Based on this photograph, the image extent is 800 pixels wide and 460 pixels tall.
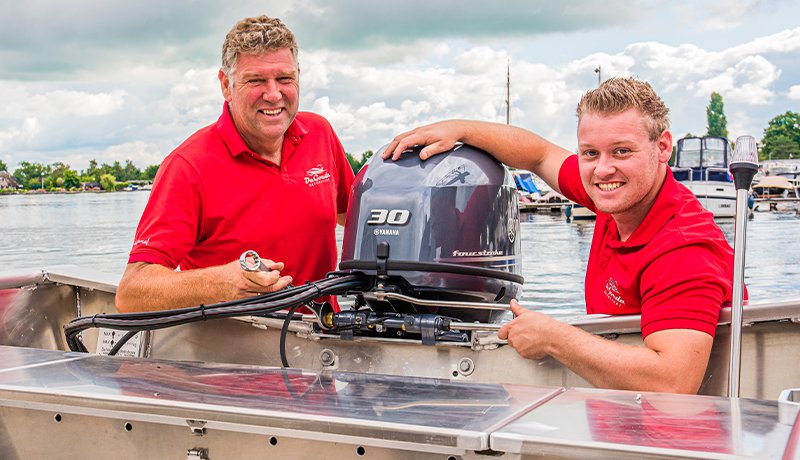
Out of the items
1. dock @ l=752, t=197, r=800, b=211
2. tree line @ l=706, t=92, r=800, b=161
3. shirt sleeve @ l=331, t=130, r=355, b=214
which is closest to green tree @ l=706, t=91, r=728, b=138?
tree line @ l=706, t=92, r=800, b=161

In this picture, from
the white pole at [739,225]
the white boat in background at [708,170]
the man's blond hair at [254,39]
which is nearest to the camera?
the white pole at [739,225]

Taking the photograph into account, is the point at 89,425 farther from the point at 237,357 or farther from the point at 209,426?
the point at 237,357

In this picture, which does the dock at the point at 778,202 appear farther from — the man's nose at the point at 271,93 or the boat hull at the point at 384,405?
the boat hull at the point at 384,405

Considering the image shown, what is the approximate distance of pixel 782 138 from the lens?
8669 cm

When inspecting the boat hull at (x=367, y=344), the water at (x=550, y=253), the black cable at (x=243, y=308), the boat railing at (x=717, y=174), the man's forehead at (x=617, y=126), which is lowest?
the water at (x=550, y=253)

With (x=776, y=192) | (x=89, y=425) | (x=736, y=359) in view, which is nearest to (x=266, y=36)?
(x=89, y=425)

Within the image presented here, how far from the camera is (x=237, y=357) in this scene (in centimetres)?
310

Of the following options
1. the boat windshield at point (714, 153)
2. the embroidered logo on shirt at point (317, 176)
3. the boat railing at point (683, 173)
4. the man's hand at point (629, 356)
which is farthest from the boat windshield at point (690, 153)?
the man's hand at point (629, 356)

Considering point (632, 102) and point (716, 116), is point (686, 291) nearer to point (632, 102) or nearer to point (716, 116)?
point (632, 102)

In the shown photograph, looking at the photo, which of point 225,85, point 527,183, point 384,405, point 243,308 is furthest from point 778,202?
point 384,405

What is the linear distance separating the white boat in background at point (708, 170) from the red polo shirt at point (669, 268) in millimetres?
26654

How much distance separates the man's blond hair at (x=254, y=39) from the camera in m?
3.13

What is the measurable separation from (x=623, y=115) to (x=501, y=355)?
79 cm

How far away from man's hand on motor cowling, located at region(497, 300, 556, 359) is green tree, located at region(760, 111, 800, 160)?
9204 cm
